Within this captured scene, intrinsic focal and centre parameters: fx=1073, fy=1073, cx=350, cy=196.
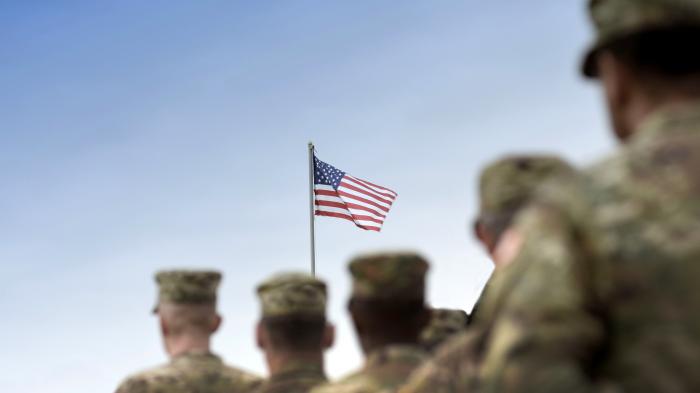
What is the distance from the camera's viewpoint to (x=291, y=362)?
24.6 feet

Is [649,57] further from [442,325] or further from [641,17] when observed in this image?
[442,325]

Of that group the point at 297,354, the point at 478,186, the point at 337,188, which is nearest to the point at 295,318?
the point at 297,354

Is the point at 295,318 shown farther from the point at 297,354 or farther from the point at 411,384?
the point at 411,384

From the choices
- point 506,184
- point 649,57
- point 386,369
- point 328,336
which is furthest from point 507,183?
point 328,336

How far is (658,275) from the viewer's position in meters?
3.08

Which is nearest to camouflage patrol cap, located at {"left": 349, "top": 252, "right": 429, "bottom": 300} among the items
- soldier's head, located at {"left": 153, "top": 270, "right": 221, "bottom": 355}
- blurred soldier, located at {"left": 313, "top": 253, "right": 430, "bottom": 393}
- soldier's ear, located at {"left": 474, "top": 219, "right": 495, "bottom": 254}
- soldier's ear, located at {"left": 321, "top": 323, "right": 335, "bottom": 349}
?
blurred soldier, located at {"left": 313, "top": 253, "right": 430, "bottom": 393}

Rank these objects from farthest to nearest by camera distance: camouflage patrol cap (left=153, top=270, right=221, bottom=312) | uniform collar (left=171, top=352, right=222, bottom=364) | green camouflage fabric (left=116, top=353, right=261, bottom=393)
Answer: camouflage patrol cap (left=153, top=270, right=221, bottom=312), uniform collar (left=171, top=352, right=222, bottom=364), green camouflage fabric (left=116, top=353, right=261, bottom=393)

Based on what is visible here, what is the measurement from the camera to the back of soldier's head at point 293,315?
300 inches

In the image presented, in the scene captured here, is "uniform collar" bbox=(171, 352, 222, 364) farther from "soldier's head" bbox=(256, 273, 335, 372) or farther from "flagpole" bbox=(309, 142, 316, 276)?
"flagpole" bbox=(309, 142, 316, 276)

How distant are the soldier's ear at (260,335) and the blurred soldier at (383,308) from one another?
129 cm

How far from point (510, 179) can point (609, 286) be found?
2467mm

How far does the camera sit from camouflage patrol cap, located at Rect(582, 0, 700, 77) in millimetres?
3480

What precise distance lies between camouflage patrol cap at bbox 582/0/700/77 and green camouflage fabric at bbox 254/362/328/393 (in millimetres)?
4290

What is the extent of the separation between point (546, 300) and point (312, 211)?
16.1 m
